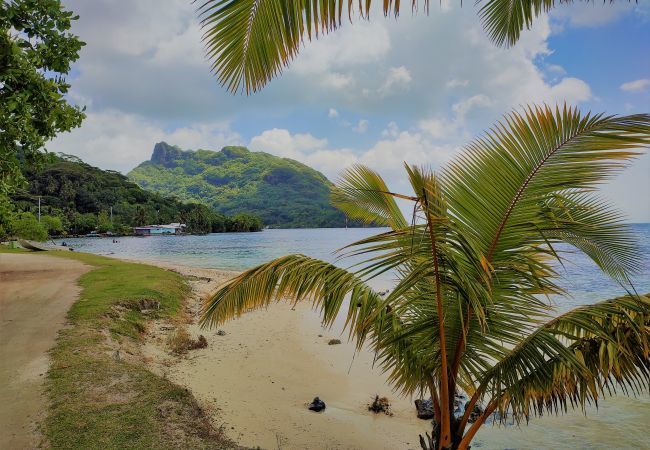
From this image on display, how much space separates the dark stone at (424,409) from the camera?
6.40m

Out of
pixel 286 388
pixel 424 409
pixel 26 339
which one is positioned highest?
pixel 26 339

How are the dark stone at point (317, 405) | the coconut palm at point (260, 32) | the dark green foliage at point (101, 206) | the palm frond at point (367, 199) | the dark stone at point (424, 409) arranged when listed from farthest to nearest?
the dark green foliage at point (101, 206) → the dark stone at point (317, 405) → the dark stone at point (424, 409) → the palm frond at point (367, 199) → the coconut palm at point (260, 32)

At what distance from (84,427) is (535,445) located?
5658 millimetres

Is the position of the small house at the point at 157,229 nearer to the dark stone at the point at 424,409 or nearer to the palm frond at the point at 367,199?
the dark stone at the point at 424,409

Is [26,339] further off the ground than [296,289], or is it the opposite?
[296,289]

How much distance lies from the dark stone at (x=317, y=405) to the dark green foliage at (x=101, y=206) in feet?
241

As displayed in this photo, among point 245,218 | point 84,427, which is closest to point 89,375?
point 84,427

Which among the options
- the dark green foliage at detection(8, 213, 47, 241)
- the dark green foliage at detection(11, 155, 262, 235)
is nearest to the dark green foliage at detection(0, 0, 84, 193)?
the dark green foliage at detection(8, 213, 47, 241)

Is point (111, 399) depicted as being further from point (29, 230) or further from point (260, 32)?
point (29, 230)

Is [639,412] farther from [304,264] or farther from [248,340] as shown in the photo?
[248,340]

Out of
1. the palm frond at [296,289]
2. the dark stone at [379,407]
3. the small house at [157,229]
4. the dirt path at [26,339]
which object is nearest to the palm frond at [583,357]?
the palm frond at [296,289]

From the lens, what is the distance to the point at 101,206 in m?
102

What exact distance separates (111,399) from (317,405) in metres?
2.94

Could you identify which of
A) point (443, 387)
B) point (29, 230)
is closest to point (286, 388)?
point (443, 387)
